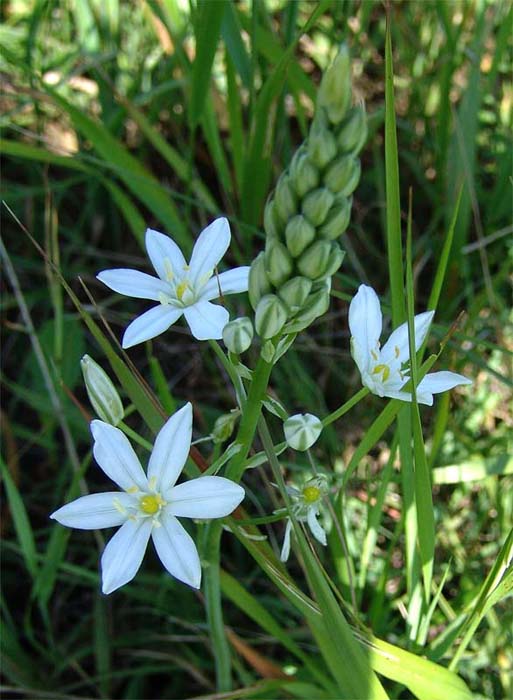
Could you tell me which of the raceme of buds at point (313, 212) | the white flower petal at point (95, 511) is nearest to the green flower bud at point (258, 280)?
the raceme of buds at point (313, 212)

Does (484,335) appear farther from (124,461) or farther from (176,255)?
(124,461)

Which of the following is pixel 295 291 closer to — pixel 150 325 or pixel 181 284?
pixel 150 325

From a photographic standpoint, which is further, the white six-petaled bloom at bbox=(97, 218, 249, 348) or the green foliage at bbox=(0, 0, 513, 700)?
the green foliage at bbox=(0, 0, 513, 700)

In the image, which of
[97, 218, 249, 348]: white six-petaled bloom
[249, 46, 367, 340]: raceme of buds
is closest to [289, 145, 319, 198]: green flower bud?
[249, 46, 367, 340]: raceme of buds

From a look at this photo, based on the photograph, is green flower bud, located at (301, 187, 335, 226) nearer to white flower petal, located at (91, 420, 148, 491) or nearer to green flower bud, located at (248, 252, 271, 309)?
green flower bud, located at (248, 252, 271, 309)

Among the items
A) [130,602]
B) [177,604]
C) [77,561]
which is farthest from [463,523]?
[77,561]

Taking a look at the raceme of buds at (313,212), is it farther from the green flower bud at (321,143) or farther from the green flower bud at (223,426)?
the green flower bud at (223,426)

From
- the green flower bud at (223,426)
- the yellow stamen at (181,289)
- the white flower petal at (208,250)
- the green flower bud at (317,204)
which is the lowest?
the green flower bud at (223,426)
